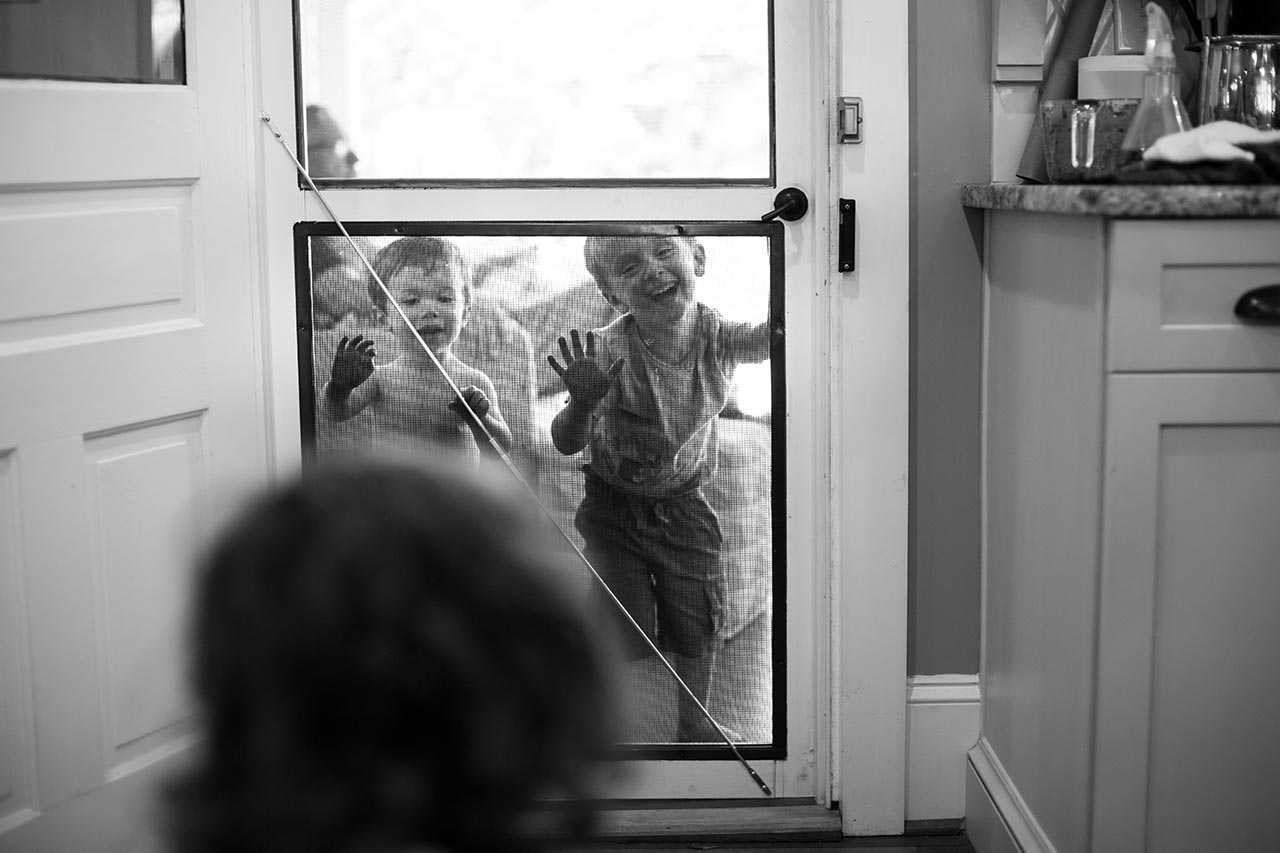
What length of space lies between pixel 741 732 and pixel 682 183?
0.91 metres

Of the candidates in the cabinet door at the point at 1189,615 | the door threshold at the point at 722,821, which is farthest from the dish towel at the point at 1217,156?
the door threshold at the point at 722,821

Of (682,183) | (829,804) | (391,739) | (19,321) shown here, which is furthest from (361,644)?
(829,804)

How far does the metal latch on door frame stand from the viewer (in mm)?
1899

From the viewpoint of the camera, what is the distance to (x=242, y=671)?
536 mm

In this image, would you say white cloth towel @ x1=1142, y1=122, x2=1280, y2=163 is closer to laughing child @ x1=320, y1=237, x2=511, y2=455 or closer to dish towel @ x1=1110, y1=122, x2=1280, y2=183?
dish towel @ x1=1110, y1=122, x2=1280, y2=183

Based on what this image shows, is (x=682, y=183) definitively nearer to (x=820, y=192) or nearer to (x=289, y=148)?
(x=820, y=192)

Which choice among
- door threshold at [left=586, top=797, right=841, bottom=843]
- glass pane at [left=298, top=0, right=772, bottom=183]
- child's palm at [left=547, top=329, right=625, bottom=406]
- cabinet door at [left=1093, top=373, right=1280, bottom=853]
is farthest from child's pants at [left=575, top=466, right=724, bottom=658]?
cabinet door at [left=1093, top=373, right=1280, bottom=853]

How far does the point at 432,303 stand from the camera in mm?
2025

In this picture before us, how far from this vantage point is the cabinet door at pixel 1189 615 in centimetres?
144

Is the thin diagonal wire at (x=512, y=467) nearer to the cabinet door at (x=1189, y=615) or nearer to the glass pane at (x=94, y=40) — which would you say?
the glass pane at (x=94, y=40)

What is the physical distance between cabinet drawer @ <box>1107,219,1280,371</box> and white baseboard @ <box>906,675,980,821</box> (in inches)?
30.4

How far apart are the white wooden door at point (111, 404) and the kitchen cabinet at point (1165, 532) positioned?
1116 mm

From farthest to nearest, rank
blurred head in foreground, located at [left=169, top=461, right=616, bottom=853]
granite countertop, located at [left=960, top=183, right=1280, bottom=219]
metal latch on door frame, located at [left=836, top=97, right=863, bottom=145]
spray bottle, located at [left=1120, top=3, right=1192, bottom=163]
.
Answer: metal latch on door frame, located at [left=836, top=97, right=863, bottom=145] → spray bottle, located at [left=1120, top=3, right=1192, bottom=163] → granite countertop, located at [left=960, top=183, right=1280, bottom=219] → blurred head in foreground, located at [left=169, top=461, right=616, bottom=853]

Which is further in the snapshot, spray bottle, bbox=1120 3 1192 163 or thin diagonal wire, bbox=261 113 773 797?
thin diagonal wire, bbox=261 113 773 797
